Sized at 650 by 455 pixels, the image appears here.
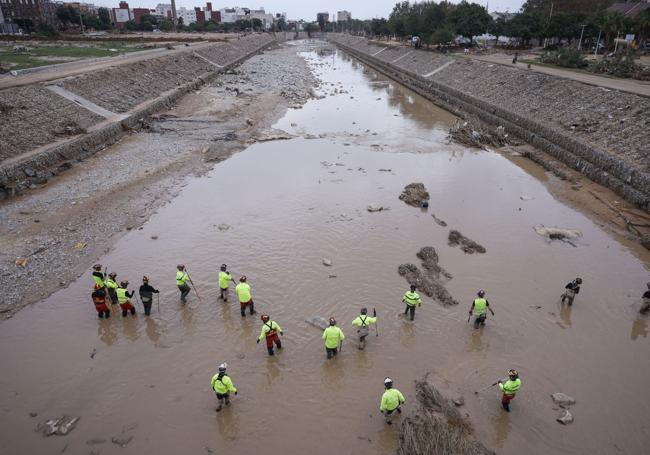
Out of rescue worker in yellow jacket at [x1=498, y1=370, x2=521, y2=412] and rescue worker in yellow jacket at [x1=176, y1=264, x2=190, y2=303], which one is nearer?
rescue worker in yellow jacket at [x1=498, y1=370, x2=521, y2=412]

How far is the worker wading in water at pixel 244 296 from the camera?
11.5m

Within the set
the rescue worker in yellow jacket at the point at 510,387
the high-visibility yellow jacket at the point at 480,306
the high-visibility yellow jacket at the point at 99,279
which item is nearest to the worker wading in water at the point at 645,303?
the high-visibility yellow jacket at the point at 480,306

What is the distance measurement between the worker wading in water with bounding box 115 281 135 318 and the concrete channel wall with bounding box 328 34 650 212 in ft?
73.2

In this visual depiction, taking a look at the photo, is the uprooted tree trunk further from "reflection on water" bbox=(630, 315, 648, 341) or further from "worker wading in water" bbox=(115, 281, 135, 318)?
"worker wading in water" bbox=(115, 281, 135, 318)

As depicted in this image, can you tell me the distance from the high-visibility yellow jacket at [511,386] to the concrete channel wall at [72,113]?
73.4 ft

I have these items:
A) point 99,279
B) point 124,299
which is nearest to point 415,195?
point 124,299

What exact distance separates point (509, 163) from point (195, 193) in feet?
67.2

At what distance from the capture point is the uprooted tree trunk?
7387 millimetres

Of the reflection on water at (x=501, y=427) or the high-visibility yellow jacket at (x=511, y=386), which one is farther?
the high-visibility yellow jacket at (x=511, y=386)

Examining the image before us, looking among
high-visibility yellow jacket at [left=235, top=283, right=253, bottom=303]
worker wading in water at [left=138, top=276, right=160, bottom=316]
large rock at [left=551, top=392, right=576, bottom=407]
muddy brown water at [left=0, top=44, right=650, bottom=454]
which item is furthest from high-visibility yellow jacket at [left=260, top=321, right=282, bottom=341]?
large rock at [left=551, top=392, right=576, bottom=407]

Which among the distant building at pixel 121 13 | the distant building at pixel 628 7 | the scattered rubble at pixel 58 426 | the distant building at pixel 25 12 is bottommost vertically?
the scattered rubble at pixel 58 426

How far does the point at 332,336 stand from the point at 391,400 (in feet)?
7.36

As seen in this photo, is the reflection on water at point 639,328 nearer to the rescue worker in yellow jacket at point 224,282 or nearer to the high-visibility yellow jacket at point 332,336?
the high-visibility yellow jacket at point 332,336

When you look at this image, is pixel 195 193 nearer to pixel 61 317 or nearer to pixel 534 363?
pixel 61 317
